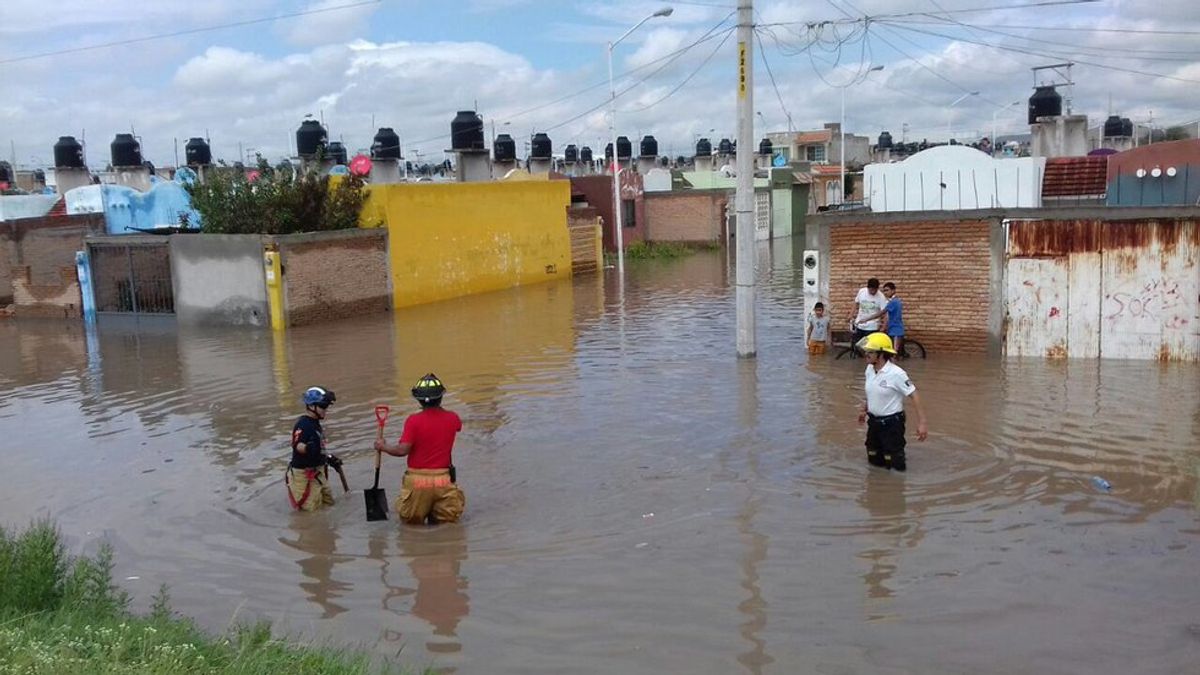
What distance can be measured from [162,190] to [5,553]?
26322 mm

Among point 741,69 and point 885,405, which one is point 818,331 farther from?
point 885,405

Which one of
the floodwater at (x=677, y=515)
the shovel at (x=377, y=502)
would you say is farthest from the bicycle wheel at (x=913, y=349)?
the shovel at (x=377, y=502)

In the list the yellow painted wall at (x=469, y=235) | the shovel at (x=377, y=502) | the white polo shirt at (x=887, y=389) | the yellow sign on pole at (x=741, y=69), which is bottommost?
the shovel at (x=377, y=502)

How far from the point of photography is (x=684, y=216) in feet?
156

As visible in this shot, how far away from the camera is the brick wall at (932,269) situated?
15.7m

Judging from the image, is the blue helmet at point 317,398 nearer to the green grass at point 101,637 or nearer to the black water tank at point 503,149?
the green grass at point 101,637

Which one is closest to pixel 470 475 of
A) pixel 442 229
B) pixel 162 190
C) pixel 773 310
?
pixel 773 310

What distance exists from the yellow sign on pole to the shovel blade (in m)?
9.54

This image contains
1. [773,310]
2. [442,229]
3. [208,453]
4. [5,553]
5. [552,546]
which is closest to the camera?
[5,553]

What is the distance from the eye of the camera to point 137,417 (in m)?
13.9

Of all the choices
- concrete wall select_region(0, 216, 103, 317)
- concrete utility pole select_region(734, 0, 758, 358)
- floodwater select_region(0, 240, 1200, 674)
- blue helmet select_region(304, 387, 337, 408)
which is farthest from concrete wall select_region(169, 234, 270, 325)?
blue helmet select_region(304, 387, 337, 408)

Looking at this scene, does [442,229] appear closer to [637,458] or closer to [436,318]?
[436,318]

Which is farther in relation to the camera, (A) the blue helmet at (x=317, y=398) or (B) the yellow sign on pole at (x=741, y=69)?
(B) the yellow sign on pole at (x=741, y=69)

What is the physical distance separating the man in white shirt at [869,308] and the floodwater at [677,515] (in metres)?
0.73
